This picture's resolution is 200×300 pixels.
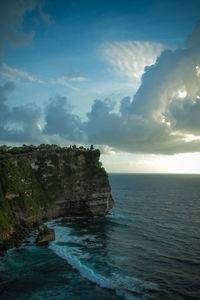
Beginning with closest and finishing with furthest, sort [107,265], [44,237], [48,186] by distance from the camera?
[107,265]
[44,237]
[48,186]

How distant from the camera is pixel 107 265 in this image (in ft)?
107

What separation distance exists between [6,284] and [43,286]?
16.5 ft

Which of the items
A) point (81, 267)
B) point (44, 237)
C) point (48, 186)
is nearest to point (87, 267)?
point (81, 267)

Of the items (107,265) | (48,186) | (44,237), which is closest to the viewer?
(107,265)

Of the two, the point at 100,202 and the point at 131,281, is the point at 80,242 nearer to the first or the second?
the point at 131,281

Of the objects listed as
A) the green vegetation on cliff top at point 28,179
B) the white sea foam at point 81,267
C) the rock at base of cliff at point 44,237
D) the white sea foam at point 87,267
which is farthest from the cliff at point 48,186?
the white sea foam at point 81,267

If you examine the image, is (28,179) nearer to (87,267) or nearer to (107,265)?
(87,267)

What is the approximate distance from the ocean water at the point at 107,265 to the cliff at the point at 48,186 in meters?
6.76

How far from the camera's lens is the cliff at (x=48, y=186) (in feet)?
151

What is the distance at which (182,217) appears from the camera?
64.4m

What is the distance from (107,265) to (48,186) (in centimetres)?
3312

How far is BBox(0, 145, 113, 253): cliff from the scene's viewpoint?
151ft

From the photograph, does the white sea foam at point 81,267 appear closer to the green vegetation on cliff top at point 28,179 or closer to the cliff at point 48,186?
the cliff at point 48,186

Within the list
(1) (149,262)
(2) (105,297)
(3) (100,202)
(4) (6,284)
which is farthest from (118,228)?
(4) (6,284)
